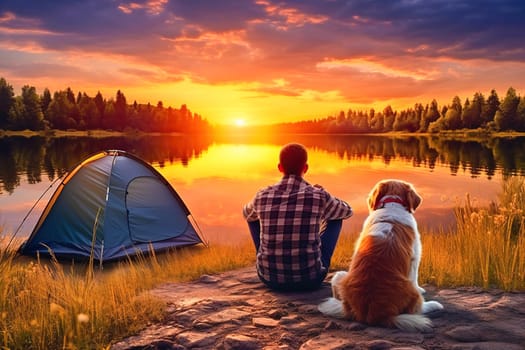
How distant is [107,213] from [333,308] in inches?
264

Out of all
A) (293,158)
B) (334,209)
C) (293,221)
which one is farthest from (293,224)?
(293,158)

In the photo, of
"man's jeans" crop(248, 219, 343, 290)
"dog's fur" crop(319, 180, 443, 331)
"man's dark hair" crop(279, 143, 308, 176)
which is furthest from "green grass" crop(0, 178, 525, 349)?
"man's dark hair" crop(279, 143, 308, 176)

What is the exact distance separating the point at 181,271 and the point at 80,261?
3.29 meters

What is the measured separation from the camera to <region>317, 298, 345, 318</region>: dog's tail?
16.0ft

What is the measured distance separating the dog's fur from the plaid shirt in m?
0.90

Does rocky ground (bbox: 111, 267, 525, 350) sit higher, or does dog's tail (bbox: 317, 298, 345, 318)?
dog's tail (bbox: 317, 298, 345, 318)

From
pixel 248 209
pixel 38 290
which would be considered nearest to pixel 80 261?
pixel 38 290

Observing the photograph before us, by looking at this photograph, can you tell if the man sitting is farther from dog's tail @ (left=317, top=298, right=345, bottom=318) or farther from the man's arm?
dog's tail @ (left=317, top=298, right=345, bottom=318)

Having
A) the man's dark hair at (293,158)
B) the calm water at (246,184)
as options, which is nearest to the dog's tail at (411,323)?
the man's dark hair at (293,158)

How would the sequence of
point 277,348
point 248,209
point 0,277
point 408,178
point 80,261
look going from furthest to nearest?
point 408,178
point 80,261
point 248,209
point 0,277
point 277,348

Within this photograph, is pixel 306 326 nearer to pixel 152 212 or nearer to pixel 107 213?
pixel 107 213

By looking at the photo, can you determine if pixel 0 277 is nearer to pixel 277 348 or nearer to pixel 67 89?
pixel 277 348

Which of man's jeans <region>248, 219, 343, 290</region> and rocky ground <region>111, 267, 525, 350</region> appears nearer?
rocky ground <region>111, 267, 525, 350</region>

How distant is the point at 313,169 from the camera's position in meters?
40.7
